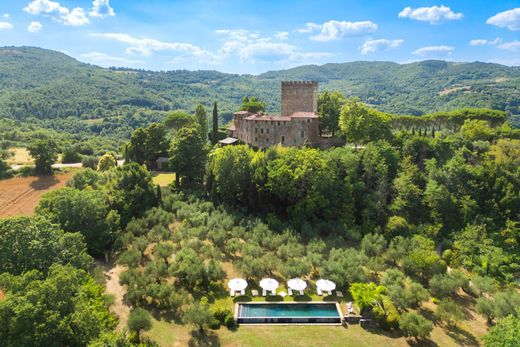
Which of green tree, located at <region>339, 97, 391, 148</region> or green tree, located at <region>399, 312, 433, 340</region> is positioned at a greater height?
green tree, located at <region>339, 97, 391, 148</region>

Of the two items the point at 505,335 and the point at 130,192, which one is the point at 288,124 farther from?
the point at 505,335

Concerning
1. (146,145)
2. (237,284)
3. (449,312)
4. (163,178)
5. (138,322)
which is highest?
(146,145)

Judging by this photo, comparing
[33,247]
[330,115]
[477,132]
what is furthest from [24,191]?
[477,132]

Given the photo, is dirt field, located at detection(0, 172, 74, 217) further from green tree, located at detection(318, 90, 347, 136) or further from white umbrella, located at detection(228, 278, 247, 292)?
green tree, located at detection(318, 90, 347, 136)

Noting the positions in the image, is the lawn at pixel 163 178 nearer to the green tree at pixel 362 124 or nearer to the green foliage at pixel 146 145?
the green foliage at pixel 146 145

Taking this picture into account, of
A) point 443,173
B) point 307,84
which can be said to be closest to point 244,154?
point 307,84

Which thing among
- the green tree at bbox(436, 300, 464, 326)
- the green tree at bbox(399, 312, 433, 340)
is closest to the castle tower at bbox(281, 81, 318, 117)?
the green tree at bbox(436, 300, 464, 326)

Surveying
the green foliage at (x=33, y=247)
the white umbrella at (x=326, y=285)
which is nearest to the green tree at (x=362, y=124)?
the white umbrella at (x=326, y=285)
